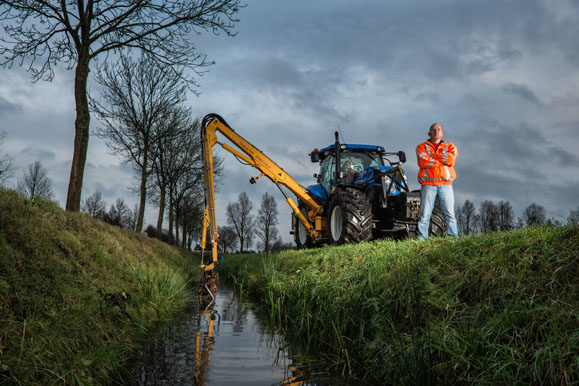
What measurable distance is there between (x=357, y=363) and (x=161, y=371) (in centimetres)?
168

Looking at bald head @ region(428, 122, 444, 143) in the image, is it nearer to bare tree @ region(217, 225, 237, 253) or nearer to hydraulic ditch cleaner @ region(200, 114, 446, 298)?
hydraulic ditch cleaner @ region(200, 114, 446, 298)

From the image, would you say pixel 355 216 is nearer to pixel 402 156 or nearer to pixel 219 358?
pixel 402 156

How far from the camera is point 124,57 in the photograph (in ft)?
55.6

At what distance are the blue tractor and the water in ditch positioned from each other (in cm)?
340

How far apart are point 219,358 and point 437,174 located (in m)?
4.94

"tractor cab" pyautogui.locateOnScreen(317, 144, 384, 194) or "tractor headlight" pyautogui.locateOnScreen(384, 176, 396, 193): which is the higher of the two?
"tractor cab" pyautogui.locateOnScreen(317, 144, 384, 194)

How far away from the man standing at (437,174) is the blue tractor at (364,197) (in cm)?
78

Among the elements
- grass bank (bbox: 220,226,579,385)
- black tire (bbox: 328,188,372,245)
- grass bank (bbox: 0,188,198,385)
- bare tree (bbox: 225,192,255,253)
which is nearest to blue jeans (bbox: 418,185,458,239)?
black tire (bbox: 328,188,372,245)

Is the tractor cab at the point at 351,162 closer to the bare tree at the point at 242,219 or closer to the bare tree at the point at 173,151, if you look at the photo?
the bare tree at the point at 173,151

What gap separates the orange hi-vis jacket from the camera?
706cm

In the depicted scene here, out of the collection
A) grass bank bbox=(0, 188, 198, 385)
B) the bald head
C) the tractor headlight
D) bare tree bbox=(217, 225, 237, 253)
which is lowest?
grass bank bbox=(0, 188, 198, 385)

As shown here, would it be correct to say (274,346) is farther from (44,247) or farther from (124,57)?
(124,57)

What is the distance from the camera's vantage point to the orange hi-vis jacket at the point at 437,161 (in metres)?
7.06

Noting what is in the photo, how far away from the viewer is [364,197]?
8.40 m
